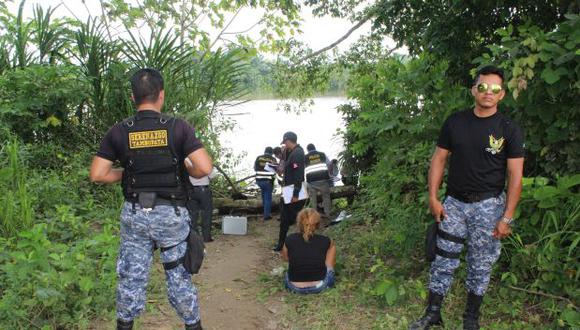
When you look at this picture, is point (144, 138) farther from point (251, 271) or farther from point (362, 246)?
point (362, 246)

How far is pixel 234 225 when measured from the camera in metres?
7.91

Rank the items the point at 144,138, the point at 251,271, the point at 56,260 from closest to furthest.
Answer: the point at 144,138
the point at 56,260
the point at 251,271

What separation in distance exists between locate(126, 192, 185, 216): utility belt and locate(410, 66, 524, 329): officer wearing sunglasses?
1672 millimetres

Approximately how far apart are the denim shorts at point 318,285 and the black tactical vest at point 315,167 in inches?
177

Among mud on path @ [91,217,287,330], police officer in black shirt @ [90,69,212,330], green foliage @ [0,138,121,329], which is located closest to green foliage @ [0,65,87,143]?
green foliage @ [0,138,121,329]

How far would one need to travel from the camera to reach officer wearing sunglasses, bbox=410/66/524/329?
2.94 m

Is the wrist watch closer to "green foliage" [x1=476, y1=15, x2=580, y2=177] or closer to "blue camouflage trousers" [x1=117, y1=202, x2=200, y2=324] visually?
"green foliage" [x1=476, y1=15, x2=580, y2=177]

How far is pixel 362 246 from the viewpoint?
240 inches

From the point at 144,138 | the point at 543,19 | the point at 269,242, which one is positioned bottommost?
the point at 269,242

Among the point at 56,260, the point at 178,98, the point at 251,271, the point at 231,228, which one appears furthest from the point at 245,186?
the point at 56,260

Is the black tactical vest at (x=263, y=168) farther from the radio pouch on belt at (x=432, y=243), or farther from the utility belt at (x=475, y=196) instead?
the utility belt at (x=475, y=196)

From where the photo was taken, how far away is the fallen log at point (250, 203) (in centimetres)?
913

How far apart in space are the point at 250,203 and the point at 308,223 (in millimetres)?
4927

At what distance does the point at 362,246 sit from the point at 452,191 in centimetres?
305
